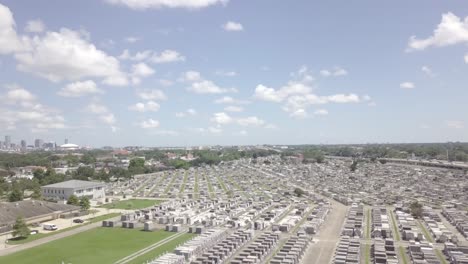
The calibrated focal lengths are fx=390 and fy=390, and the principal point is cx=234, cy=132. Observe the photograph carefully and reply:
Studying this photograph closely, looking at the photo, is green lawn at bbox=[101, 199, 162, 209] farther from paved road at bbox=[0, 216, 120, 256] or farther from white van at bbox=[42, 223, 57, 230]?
white van at bbox=[42, 223, 57, 230]

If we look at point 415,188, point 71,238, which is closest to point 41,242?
point 71,238

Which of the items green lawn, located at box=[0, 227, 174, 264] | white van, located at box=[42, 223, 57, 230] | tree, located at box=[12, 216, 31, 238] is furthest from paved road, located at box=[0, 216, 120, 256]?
white van, located at box=[42, 223, 57, 230]

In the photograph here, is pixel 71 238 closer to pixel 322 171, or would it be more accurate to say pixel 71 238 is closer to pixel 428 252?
pixel 428 252

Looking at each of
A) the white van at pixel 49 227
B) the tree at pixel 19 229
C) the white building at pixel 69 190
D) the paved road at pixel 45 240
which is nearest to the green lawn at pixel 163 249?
the paved road at pixel 45 240

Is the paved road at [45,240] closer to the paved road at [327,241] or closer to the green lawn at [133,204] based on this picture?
the green lawn at [133,204]

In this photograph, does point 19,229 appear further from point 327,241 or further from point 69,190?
point 327,241
